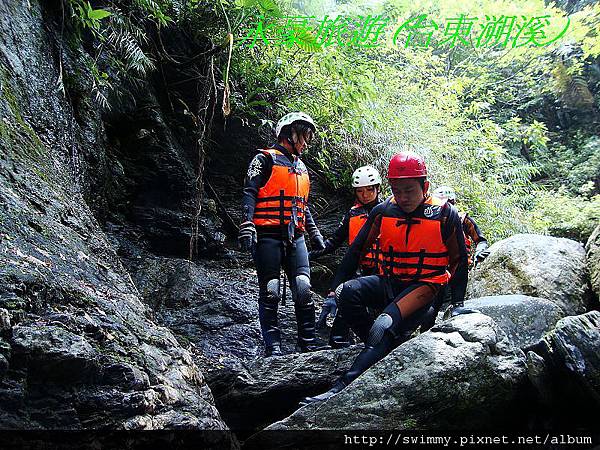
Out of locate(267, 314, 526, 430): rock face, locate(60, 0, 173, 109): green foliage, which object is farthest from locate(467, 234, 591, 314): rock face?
locate(60, 0, 173, 109): green foliage

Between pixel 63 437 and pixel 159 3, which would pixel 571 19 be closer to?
pixel 159 3

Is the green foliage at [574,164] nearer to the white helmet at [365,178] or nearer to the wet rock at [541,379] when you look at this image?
the white helmet at [365,178]

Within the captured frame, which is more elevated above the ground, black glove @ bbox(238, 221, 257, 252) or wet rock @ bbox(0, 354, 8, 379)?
black glove @ bbox(238, 221, 257, 252)

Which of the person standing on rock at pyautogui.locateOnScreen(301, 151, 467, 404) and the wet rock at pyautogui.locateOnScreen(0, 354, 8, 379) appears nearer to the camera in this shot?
the wet rock at pyautogui.locateOnScreen(0, 354, 8, 379)

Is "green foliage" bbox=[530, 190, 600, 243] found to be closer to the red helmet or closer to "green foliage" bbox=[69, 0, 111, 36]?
the red helmet

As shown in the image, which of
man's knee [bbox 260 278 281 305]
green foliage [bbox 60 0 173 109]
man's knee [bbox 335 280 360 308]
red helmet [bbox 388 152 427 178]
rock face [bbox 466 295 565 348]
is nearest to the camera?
red helmet [bbox 388 152 427 178]

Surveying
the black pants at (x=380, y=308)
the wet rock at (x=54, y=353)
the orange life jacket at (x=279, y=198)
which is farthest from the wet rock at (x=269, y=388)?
the wet rock at (x=54, y=353)

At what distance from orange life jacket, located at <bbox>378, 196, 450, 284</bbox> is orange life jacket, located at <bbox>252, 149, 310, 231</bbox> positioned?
1092 mm

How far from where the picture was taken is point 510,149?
50.9ft

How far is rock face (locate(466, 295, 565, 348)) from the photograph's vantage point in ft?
15.8

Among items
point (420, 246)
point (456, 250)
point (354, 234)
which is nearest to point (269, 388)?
point (420, 246)

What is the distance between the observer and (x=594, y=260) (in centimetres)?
671

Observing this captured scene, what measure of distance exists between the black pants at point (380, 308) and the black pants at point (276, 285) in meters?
0.49

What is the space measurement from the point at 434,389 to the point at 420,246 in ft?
3.97
